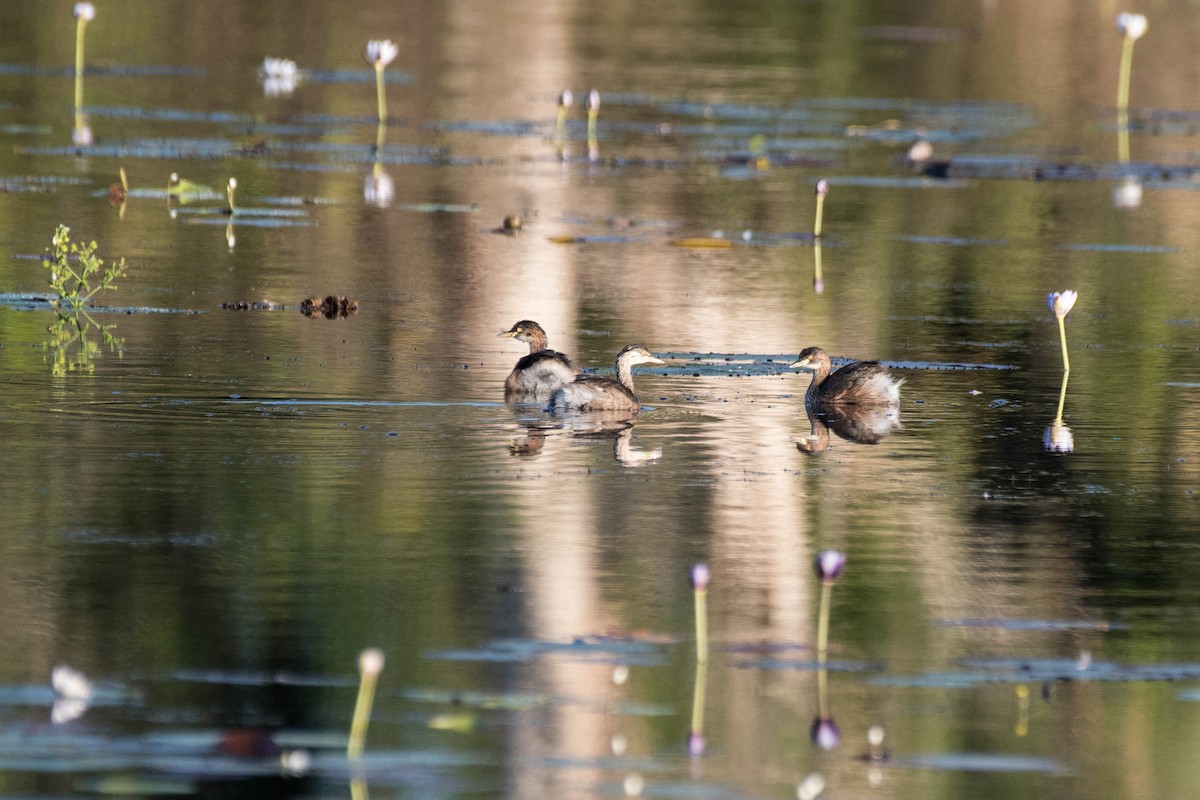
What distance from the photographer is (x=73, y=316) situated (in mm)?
17906

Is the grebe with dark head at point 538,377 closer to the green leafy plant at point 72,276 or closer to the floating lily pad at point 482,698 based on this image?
the green leafy plant at point 72,276

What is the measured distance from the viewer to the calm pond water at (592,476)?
28.5 feet

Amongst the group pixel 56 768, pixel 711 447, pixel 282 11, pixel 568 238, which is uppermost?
pixel 282 11

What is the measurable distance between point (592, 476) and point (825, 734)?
14.8 ft

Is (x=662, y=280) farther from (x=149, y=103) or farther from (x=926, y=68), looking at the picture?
(x=926, y=68)

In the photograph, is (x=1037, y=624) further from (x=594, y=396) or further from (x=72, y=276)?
(x=72, y=276)

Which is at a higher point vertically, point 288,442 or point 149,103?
point 149,103

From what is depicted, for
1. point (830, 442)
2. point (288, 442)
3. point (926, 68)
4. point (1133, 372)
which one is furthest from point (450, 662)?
point (926, 68)

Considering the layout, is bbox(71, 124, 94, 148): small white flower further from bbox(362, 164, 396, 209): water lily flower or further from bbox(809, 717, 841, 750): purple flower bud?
bbox(809, 717, 841, 750): purple flower bud

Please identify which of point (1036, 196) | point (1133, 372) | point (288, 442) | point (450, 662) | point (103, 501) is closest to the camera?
point (450, 662)

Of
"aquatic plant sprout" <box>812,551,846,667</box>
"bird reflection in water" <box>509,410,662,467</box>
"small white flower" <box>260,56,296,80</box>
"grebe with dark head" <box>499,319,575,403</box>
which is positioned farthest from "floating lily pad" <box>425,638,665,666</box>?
"small white flower" <box>260,56,296,80</box>

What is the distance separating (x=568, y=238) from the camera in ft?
75.7

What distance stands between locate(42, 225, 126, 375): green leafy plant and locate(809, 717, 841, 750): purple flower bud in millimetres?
8021

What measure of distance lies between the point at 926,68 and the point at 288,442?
33317 mm
